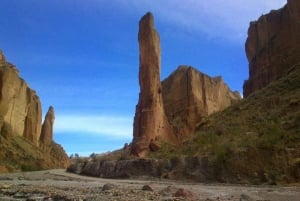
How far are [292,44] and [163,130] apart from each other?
2653 cm

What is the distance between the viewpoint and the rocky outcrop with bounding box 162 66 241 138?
109 m

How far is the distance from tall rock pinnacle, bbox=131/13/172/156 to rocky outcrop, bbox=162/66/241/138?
26.6 m

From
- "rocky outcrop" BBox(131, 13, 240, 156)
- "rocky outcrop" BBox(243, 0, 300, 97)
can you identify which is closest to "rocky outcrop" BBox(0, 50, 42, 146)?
"rocky outcrop" BBox(131, 13, 240, 156)

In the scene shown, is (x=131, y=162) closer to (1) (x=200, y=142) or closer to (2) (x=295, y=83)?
(1) (x=200, y=142)

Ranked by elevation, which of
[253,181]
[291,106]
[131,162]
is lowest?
[253,181]

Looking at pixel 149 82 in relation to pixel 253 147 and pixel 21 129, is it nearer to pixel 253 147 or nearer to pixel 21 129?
pixel 253 147

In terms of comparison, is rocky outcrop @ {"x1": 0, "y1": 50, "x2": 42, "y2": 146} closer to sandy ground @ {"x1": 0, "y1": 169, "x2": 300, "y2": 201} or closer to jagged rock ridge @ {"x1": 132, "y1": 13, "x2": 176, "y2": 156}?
jagged rock ridge @ {"x1": 132, "y1": 13, "x2": 176, "y2": 156}

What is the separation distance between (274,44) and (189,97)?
108 feet

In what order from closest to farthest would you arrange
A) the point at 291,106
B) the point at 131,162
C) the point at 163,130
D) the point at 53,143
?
1. the point at 291,106
2. the point at 131,162
3. the point at 163,130
4. the point at 53,143

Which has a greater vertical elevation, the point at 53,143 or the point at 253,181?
the point at 53,143

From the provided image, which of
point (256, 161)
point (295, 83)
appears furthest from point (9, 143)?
point (256, 161)

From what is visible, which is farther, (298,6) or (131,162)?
(298,6)

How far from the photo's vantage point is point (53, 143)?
161m

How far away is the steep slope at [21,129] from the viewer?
3755 inches
